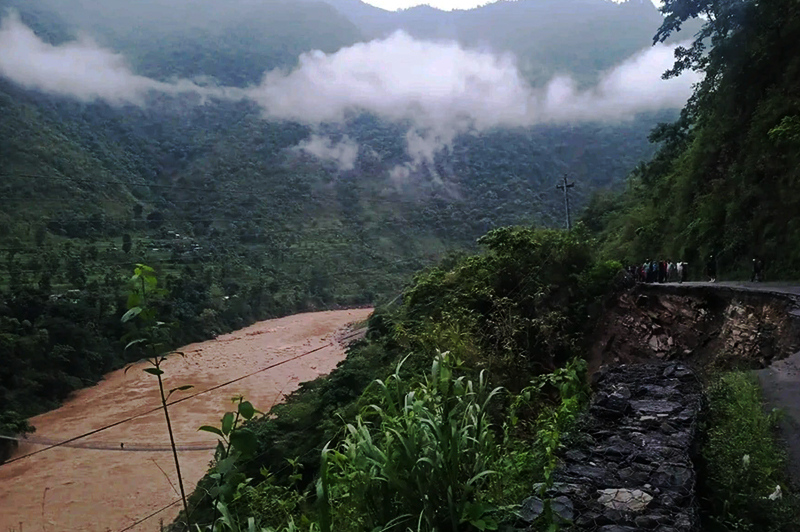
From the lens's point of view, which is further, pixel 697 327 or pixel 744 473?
pixel 697 327

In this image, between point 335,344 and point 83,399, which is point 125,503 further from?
point 335,344

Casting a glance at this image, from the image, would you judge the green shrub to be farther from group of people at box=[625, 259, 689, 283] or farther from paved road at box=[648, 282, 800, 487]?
group of people at box=[625, 259, 689, 283]

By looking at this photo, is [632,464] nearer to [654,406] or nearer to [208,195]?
[654,406]

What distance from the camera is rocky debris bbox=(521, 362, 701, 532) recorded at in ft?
8.27

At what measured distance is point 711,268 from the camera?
12.7 metres

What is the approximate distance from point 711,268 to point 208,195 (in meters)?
64.4

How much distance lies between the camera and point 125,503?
51.4 feet

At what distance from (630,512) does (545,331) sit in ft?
20.8

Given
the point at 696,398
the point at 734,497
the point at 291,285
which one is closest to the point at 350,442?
the point at 734,497

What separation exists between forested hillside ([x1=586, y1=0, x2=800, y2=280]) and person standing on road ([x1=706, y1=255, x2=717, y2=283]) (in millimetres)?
155

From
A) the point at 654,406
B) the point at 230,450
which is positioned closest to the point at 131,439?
the point at 654,406

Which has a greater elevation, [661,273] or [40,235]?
[40,235]

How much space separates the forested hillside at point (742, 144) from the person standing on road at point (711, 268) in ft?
0.51

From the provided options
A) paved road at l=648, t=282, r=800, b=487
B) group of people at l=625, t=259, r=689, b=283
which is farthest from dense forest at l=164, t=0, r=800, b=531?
group of people at l=625, t=259, r=689, b=283
